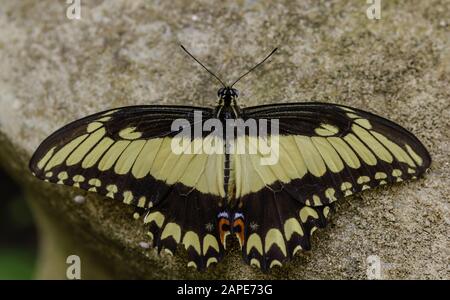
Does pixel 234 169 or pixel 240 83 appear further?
pixel 240 83

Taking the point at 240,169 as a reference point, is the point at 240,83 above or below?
above

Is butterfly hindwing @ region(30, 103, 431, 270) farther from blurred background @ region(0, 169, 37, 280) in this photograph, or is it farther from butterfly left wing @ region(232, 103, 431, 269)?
blurred background @ region(0, 169, 37, 280)

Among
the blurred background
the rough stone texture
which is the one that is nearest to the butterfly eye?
the rough stone texture

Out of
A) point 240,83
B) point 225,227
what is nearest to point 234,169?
point 225,227

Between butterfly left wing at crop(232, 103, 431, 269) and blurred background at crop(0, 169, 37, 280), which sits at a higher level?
blurred background at crop(0, 169, 37, 280)

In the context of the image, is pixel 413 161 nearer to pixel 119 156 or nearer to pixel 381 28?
pixel 381 28

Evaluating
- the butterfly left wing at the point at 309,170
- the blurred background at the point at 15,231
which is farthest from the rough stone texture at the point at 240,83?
the blurred background at the point at 15,231

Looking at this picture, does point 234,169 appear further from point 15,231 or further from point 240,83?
point 15,231
